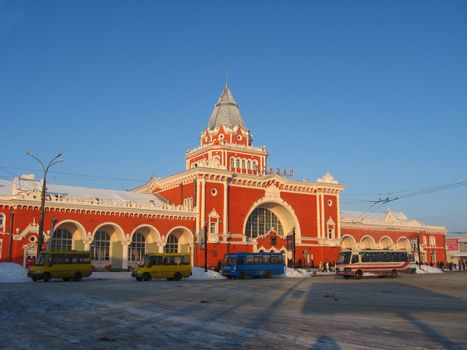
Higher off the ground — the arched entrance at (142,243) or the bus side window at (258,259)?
the arched entrance at (142,243)

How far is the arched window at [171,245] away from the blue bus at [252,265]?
44.3ft

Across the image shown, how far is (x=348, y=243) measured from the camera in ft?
233

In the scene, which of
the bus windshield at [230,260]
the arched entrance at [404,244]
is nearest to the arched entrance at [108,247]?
the bus windshield at [230,260]

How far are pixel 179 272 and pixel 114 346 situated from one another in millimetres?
28823

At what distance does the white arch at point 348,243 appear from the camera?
230 feet

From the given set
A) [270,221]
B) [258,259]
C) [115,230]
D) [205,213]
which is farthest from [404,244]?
[115,230]

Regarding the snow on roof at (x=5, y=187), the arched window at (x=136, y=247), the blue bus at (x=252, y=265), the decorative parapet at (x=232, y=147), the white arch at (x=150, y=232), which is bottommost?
the blue bus at (x=252, y=265)

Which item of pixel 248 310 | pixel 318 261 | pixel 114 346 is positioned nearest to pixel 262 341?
pixel 114 346

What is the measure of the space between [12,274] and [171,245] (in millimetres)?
21490

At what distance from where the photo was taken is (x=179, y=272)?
3866 centimetres

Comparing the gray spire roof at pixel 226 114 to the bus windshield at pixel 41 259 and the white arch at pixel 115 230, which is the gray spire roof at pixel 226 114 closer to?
the white arch at pixel 115 230

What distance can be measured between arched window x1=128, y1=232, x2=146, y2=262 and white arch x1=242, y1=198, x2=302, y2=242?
12569mm

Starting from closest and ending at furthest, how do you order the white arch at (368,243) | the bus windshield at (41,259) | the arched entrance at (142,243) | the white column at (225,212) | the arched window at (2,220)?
the bus windshield at (41,259) < the arched window at (2,220) < the arched entrance at (142,243) < the white column at (225,212) < the white arch at (368,243)

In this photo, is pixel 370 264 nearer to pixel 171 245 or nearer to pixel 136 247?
pixel 171 245
